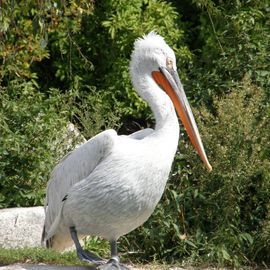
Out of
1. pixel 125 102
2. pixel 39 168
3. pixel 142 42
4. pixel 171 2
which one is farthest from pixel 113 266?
pixel 171 2

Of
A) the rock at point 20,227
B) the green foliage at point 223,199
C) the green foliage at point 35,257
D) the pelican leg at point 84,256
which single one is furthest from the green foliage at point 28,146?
the pelican leg at point 84,256

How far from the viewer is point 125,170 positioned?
20.3 ft

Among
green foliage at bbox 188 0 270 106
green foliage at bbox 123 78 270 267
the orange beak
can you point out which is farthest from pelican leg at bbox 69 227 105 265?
green foliage at bbox 188 0 270 106

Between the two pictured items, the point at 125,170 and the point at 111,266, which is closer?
the point at 125,170

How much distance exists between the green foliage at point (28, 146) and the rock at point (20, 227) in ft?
1.47

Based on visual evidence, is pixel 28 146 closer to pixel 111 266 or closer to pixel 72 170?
pixel 72 170

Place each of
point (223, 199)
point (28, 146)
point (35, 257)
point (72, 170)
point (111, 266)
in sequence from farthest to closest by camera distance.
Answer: point (28, 146) < point (223, 199) < point (35, 257) < point (72, 170) < point (111, 266)

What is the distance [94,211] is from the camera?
6.30m

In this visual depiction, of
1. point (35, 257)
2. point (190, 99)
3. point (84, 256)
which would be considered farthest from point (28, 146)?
point (84, 256)

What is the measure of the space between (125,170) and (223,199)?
2.21 m

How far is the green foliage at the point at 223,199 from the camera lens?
814 centimetres

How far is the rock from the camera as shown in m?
8.26

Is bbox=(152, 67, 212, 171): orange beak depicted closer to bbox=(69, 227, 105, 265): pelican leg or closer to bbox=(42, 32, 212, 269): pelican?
bbox=(42, 32, 212, 269): pelican

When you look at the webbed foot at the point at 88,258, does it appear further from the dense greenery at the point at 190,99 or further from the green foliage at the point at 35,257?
the dense greenery at the point at 190,99
